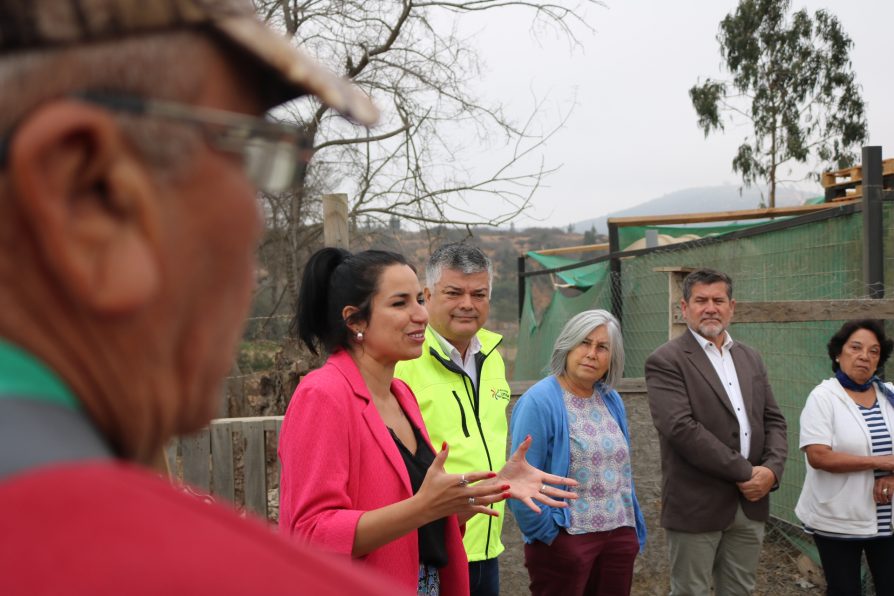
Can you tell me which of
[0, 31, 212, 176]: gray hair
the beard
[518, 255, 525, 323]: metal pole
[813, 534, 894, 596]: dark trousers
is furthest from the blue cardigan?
[518, 255, 525, 323]: metal pole

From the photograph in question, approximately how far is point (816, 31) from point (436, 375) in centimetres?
2133

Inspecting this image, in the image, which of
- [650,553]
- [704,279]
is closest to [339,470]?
[704,279]

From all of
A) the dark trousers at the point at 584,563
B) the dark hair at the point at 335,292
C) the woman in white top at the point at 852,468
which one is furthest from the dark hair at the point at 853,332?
the dark hair at the point at 335,292

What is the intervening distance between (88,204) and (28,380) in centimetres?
14

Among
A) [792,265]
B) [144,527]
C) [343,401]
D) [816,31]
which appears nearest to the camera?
[144,527]

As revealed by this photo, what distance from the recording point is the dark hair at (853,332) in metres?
5.47

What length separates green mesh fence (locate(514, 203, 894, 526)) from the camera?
622cm

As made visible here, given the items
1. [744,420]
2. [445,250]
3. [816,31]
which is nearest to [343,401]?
[445,250]

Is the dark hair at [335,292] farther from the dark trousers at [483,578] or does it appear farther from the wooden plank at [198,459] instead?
the wooden plank at [198,459]

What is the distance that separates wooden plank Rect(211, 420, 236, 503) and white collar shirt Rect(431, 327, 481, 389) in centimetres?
151

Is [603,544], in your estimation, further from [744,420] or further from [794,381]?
[794,381]

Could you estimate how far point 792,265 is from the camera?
6.58 m

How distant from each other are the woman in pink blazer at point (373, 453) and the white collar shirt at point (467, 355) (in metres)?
0.86

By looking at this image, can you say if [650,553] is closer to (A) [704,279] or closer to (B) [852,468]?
(B) [852,468]
